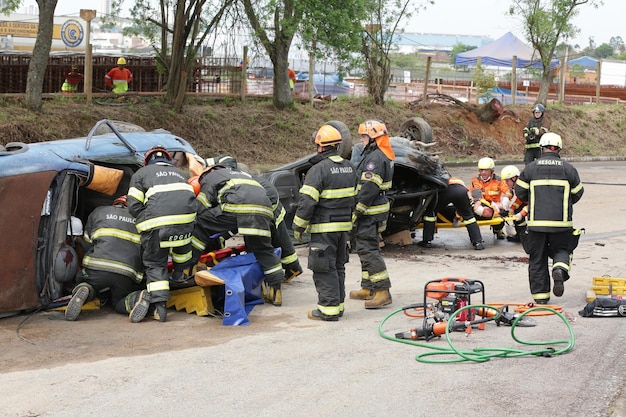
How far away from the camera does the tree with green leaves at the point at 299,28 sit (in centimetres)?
2102

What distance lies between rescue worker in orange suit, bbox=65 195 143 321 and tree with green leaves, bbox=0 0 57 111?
1155cm

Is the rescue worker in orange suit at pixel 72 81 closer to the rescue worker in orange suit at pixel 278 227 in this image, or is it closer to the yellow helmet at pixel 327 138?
the rescue worker in orange suit at pixel 278 227

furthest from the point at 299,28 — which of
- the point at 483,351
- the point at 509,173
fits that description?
the point at 483,351

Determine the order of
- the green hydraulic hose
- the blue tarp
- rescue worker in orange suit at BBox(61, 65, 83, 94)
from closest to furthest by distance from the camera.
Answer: the green hydraulic hose
rescue worker in orange suit at BBox(61, 65, 83, 94)
the blue tarp

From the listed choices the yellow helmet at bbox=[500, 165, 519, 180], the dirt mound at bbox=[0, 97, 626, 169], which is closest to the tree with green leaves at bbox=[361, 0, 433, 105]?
the dirt mound at bbox=[0, 97, 626, 169]

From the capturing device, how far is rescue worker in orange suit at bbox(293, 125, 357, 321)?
27.3 ft

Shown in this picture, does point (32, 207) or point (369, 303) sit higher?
point (32, 207)

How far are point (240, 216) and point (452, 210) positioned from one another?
201 inches

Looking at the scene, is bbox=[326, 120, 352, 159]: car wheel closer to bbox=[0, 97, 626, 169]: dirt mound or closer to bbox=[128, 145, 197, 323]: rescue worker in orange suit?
bbox=[128, 145, 197, 323]: rescue worker in orange suit

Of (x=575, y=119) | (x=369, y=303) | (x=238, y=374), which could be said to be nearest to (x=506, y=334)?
(x=369, y=303)

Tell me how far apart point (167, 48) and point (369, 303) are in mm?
15632

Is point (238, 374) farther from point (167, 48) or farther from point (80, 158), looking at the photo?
point (167, 48)

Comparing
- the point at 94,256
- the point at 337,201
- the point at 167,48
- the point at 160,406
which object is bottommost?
the point at 160,406

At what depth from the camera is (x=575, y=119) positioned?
3117 centimetres
